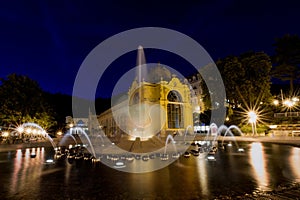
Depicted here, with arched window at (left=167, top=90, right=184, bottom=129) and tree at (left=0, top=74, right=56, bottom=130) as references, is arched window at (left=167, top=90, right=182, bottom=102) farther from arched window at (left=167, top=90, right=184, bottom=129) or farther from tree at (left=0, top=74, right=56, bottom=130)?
tree at (left=0, top=74, right=56, bottom=130)

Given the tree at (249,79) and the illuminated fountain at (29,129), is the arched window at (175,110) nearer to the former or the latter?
the tree at (249,79)

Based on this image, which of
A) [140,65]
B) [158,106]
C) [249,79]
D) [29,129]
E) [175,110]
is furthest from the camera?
[140,65]

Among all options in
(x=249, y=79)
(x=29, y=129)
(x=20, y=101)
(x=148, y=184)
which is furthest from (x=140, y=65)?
(x=148, y=184)

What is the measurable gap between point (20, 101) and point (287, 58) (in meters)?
43.6

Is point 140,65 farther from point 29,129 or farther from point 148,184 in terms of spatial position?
point 148,184

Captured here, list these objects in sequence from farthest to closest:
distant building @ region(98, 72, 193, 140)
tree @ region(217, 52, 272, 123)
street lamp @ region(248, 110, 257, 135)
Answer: tree @ region(217, 52, 272, 123) → distant building @ region(98, 72, 193, 140) → street lamp @ region(248, 110, 257, 135)

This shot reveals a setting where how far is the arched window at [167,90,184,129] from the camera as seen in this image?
117 feet

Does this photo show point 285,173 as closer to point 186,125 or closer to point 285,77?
point 186,125

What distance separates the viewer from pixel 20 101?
3119 centimetres

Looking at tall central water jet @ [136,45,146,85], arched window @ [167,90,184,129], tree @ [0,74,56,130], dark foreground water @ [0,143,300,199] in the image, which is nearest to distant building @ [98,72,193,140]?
arched window @ [167,90,184,129]

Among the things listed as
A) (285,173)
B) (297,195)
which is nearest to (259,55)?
(285,173)

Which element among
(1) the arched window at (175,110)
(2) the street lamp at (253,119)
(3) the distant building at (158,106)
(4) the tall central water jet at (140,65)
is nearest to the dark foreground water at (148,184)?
(3) the distant building at (158,106)

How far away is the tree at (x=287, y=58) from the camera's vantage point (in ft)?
120

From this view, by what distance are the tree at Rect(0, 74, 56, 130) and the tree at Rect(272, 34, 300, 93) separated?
1574 inches
